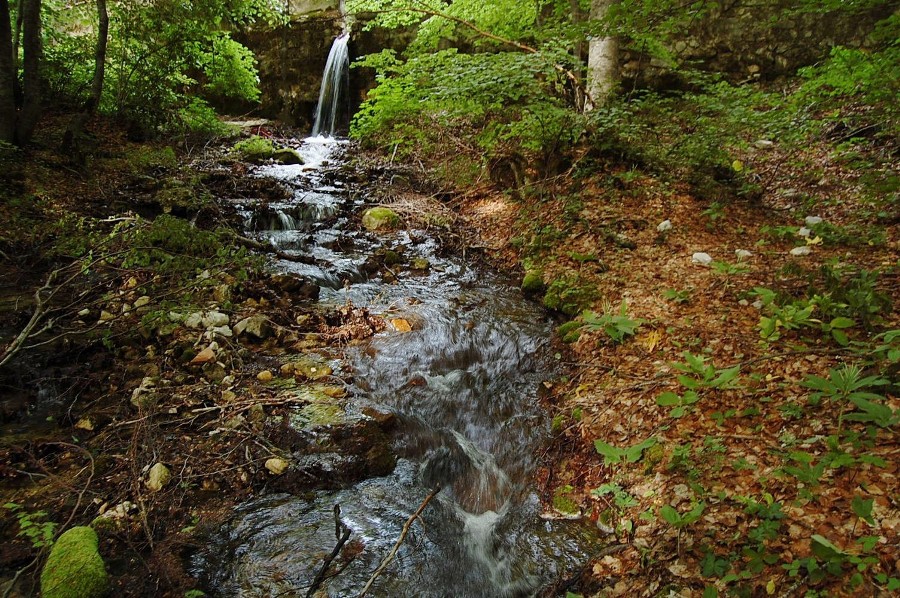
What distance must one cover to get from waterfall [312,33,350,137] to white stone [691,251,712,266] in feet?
43.1

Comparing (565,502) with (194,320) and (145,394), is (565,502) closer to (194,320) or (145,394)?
(145,394)

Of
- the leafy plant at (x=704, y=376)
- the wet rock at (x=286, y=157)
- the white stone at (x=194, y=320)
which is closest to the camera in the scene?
the leafy plant at (x=704, y=376)

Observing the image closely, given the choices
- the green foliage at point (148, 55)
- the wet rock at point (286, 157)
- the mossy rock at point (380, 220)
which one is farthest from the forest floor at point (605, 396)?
the wet rock at point (286, 157)

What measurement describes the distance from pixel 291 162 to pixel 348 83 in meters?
5.42

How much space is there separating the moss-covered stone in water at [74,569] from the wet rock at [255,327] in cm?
221

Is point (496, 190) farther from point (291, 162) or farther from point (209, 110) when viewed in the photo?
point (209, 110)

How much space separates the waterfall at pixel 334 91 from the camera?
14852 mm

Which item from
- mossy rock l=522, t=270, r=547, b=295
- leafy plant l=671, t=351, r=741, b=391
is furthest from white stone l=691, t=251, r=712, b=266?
leafy plant l=671, t=351, r=741, b=391

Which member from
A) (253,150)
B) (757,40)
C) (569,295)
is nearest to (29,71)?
(253,150)

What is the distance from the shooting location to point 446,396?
4070mm

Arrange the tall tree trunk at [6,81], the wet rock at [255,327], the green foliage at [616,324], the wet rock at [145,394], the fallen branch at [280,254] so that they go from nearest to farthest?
the wet rock at [145,394], the green foliage at [616,324], the wet rock at [255,327], the tall tree trunk at [6,81], the fallen branch at [280,254]

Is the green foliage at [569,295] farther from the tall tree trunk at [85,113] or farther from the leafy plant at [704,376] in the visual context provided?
the tall tree trunk at [85,113]

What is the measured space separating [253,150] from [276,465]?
10.4m

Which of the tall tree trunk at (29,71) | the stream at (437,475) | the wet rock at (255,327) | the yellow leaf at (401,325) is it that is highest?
the tall tree trunk at (29,71)
